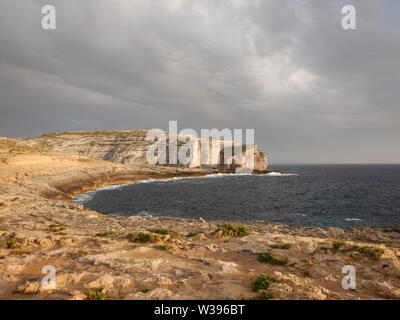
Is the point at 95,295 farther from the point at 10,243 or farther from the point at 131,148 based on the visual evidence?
the point at 131,148

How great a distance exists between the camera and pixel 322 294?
7.59 metres

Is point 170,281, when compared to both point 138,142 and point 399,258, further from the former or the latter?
point 138,142

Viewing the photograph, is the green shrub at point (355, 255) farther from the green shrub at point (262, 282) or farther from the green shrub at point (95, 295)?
the green shrub at point (95, 295)

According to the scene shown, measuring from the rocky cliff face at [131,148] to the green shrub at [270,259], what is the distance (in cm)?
10801

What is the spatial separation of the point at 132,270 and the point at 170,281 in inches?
80.4

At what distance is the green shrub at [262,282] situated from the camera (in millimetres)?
8125

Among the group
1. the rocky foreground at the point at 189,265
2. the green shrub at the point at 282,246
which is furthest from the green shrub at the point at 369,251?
the green shrub at the point at 282,246

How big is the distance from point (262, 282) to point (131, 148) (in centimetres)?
11539

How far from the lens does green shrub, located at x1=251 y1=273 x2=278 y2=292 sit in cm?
812

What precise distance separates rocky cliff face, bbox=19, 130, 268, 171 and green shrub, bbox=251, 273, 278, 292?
362 feet

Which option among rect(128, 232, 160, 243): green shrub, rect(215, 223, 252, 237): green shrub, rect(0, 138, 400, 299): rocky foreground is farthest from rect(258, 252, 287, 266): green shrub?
rect(128, 232, 160, 243): green shrub

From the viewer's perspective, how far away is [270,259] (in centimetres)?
1109

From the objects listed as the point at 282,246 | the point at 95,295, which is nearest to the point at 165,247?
the point at 95,295
